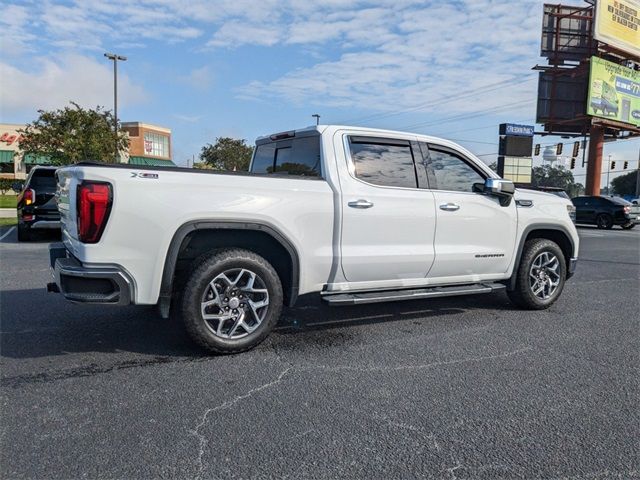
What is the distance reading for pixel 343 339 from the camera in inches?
187

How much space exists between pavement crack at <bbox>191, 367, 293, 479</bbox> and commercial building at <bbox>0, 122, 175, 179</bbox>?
47104 millimetres

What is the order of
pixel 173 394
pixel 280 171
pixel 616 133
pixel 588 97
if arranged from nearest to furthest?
pixel 173 394
pixel 280 171
pixel 588 97
pixel 616 133

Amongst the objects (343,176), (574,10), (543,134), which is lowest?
(343,176)

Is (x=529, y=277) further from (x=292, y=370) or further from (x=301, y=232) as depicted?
(x=292, y=370)

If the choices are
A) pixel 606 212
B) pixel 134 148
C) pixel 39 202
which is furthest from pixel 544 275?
pixel 134 148

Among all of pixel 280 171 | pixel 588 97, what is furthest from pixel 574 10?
pixel 280 171

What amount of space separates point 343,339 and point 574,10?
1686 inches

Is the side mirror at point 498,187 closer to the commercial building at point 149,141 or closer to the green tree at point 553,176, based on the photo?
the commercial building at point 149,141

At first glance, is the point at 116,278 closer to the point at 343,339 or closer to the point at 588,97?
the point at 343,339

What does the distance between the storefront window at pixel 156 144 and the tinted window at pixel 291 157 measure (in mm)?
66244

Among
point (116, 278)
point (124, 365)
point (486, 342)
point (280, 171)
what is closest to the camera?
point (116, 278)

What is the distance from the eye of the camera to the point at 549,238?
245 inches

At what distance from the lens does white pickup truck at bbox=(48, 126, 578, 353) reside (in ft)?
12.4

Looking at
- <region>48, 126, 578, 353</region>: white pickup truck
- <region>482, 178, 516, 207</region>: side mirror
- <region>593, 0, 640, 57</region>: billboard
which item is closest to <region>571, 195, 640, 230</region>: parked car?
<region>593, 0, 640, 57</region>: billboard
